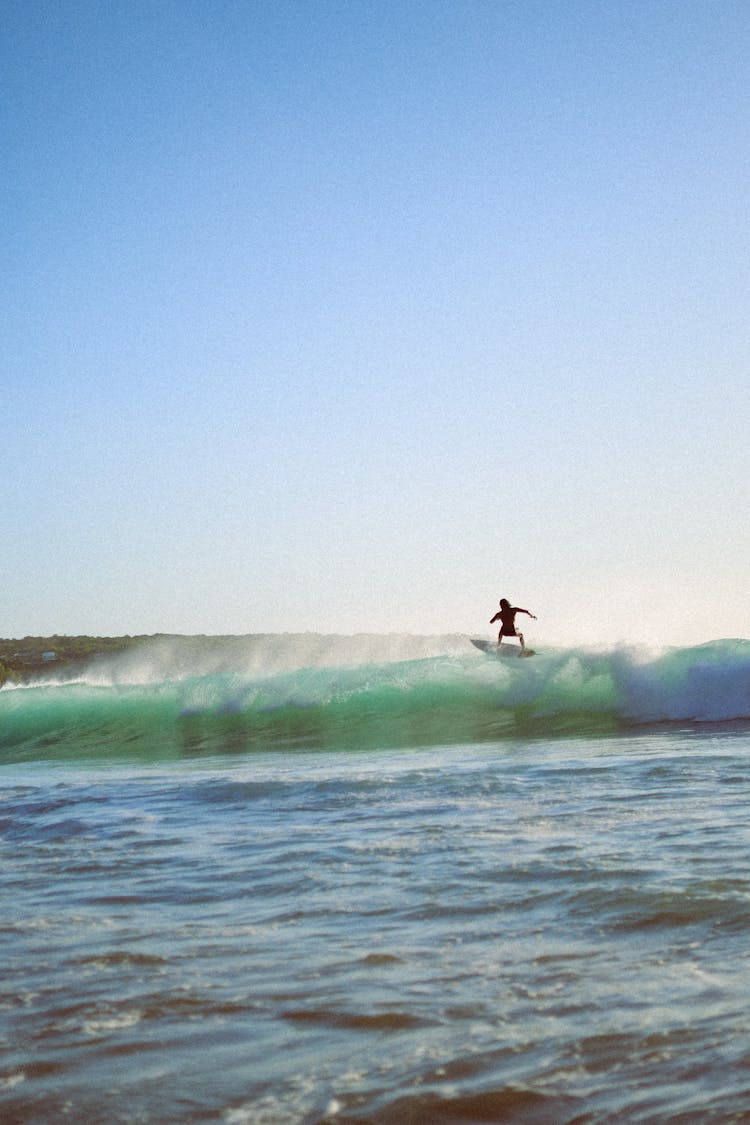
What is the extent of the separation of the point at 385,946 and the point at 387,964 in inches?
9.6

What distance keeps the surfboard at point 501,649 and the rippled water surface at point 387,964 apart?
13.7m

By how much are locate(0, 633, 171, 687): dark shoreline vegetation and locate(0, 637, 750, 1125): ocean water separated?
6151cm

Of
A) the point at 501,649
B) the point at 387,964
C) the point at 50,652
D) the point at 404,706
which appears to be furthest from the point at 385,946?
the point at 50,652

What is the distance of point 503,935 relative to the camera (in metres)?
4.22

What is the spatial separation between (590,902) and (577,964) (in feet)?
2.80

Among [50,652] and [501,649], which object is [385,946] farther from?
[50,652]

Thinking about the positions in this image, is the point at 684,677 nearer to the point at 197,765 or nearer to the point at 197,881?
the point at 197,765

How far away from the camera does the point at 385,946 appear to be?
4137mm

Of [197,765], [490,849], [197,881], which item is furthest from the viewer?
[197,765]

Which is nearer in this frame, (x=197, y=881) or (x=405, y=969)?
(x=405, y=969)

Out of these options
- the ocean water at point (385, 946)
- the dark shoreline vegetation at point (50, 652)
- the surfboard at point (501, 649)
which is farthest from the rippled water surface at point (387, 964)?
the dark shoreline vegetation at point (50, 652)

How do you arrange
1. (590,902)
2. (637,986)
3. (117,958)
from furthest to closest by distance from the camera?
(590,902) < (117,958) < (637,986)

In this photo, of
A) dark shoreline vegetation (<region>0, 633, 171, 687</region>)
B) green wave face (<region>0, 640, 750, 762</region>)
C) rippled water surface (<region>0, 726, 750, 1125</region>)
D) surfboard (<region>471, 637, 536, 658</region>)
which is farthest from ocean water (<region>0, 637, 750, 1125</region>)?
dark shoreline vegetation (<region>0, 633, 171, 687</region>)

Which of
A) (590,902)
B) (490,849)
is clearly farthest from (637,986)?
(490,849)
